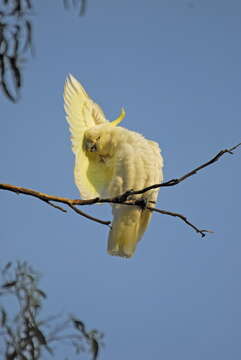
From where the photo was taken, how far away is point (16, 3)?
1.70 m

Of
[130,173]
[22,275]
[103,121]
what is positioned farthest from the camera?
[103,121]

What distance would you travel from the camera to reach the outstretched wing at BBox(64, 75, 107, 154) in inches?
104

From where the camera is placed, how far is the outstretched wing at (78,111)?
265 centimetres

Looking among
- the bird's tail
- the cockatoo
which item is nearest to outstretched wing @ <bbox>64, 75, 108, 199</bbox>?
the cockatoo

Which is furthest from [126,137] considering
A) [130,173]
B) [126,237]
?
[126,237]

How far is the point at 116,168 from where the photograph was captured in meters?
2.50

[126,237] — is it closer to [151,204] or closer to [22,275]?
[151,204]

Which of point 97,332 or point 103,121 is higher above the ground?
point 103,121

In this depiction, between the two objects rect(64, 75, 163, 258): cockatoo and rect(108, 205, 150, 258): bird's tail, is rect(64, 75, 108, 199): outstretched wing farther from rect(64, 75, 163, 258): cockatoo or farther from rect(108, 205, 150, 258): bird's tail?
rect(108, 205, 150, 258): bird's tail

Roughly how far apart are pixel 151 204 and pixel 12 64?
1109mm

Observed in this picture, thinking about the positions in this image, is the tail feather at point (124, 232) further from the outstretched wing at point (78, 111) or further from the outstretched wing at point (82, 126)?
the outstretched wing at point (78, 111)

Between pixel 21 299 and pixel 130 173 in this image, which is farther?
pixel 21 299

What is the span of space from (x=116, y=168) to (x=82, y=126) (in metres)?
0.33

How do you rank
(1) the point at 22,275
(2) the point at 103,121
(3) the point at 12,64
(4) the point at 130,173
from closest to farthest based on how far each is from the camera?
1. (3) the point at 12,64
2. (4) the point at 130,173
3. (1) the point at 22,275
4. (2) the point at 103,121
